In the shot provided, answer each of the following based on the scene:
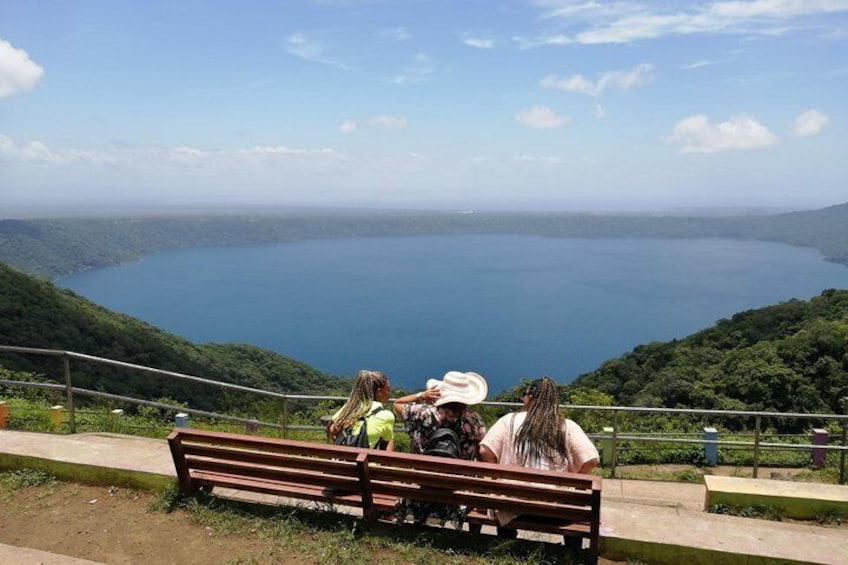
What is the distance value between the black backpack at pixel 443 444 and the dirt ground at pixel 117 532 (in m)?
0.60

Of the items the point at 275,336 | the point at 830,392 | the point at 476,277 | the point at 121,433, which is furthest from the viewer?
the point at 476,277

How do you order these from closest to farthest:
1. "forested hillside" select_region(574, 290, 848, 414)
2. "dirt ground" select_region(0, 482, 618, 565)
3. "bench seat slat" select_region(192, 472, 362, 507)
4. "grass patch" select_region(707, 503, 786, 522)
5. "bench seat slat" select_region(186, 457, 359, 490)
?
"dirt ground" select_region(0, 482, 618, 565) → "bench seat slat" select_region(186, 457, 359, 490) → "bench seat slat" select_region(192, 472, 362, 507) → "grass patch" select_region(707, 503, 786, 522) → "forested hillside" select_region(574, 290, 848, 414)

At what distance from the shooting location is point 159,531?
150 inches

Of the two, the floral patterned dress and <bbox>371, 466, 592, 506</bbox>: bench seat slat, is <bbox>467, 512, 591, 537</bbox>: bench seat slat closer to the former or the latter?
<bbox>371, 466, 592, 506</bbox>: bench seat slat

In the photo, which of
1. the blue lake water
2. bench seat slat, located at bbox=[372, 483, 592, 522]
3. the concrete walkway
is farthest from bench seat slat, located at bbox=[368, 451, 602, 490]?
the blue lake water

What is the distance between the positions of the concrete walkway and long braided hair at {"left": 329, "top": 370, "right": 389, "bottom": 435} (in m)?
1.45

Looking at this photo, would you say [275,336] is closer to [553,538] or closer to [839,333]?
[839,333]

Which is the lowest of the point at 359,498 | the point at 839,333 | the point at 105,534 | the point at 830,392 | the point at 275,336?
the point at 275,336

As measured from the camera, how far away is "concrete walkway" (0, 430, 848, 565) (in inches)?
132

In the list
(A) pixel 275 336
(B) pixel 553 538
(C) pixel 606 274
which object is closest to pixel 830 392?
(B) pixel 553 538

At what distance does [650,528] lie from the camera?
3613 millimetres

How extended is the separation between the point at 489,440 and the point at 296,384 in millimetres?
47417

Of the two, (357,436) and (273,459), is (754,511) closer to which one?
(357,436)

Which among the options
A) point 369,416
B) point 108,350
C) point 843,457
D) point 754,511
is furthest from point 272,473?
point 108,350
